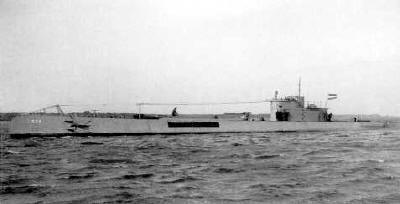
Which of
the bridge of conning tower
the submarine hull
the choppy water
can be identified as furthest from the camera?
the bridge of conning tower

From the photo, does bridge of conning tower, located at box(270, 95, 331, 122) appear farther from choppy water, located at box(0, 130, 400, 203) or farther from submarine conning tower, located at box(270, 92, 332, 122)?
choppy water, located at box(0, 130, 400, 203)

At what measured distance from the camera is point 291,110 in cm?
4319

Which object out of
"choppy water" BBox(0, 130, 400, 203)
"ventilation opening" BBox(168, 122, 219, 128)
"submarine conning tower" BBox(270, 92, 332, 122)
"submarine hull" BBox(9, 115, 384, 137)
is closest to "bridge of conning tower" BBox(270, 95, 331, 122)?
"submarine conning tower" BBox(270, 92, 332, 122)

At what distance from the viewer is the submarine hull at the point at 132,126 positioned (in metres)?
32.1

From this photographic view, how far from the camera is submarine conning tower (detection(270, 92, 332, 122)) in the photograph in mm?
42906

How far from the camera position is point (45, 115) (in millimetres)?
32344

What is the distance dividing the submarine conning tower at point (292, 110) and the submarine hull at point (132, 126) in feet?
3.88

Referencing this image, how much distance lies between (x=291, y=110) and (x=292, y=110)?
11 centimetres

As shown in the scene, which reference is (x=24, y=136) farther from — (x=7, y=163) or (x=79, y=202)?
(x=79, y=202)

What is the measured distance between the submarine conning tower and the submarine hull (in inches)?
46.5

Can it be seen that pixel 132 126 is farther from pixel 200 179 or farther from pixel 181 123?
pixel 200 179

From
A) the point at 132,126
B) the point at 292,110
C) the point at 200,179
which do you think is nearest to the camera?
the point at 200,179

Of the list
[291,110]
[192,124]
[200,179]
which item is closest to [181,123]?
[192,124]

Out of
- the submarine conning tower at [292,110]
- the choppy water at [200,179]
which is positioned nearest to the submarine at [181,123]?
the submarine conning tower at [292,110]
